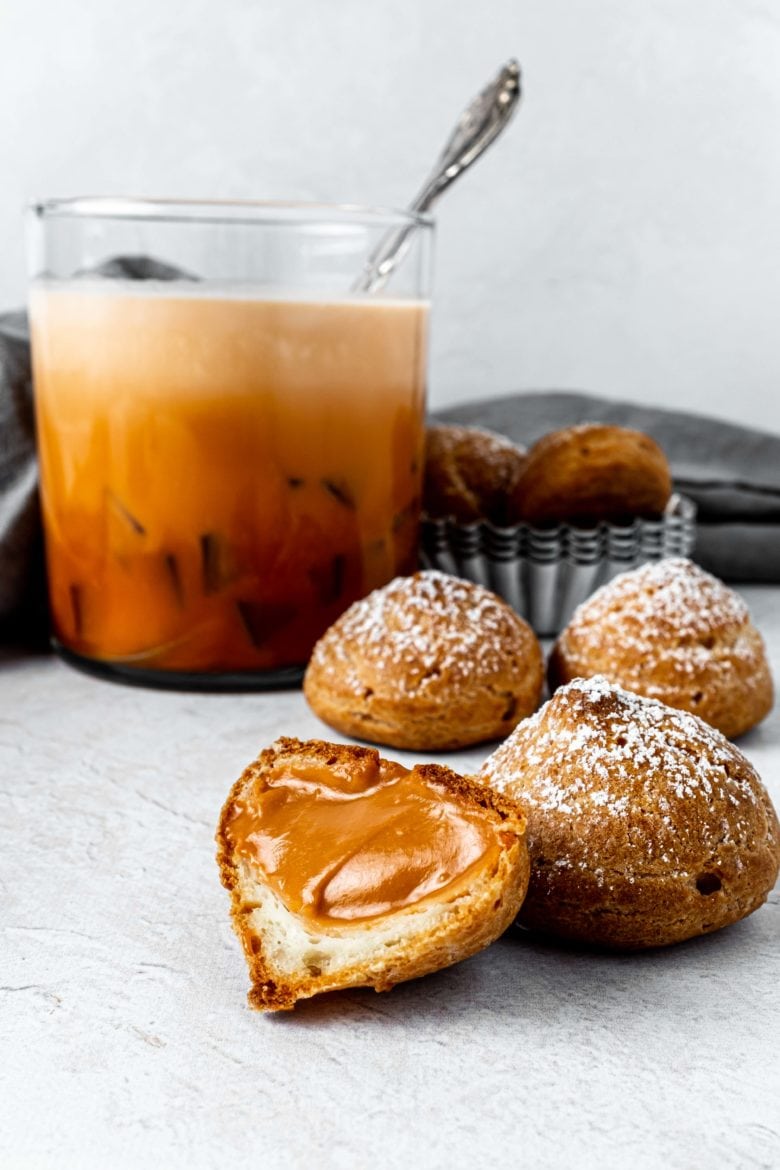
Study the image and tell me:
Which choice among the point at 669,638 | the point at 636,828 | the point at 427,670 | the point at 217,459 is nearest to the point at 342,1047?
the point at 636,828

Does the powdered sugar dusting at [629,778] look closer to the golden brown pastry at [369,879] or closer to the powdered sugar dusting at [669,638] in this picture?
the golden brown pastry at [369,879]

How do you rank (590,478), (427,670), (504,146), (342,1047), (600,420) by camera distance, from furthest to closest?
(504,146)
(600,420)
(590,478)
(427,670)
(342,1047)

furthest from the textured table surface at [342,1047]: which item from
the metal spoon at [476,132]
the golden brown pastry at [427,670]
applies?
the metal spoon at [476,132]

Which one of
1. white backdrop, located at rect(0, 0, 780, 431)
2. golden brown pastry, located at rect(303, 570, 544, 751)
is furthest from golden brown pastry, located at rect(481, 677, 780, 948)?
white backdrop, located at rect(0, 0, 780, 431)

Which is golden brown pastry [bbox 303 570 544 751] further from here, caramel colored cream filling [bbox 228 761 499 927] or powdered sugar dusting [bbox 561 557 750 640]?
caramel colored cream filling [bbox 228 761 499 927]

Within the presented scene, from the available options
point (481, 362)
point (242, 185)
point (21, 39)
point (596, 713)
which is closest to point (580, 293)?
point (481, 362)

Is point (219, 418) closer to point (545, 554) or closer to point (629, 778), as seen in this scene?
point (545, 554)
